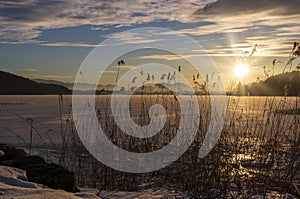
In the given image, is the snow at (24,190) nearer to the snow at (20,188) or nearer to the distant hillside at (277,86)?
the snow at (20,188)

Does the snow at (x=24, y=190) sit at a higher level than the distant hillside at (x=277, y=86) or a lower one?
lower

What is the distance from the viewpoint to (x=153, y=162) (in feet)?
18.9

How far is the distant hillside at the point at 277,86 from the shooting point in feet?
14.6

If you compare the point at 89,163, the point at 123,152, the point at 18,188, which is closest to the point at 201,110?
the point at 123,152

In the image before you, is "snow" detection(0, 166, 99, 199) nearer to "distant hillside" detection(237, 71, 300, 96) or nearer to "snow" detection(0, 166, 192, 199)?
"snow" detection(0, 166, 192, 199)

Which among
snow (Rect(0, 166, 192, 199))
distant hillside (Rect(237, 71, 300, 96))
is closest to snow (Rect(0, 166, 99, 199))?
snow (Rect(0, 166, 192, 199))

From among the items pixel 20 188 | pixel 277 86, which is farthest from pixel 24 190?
pixel 277 86

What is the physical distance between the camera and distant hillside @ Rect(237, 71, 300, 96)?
4438mm

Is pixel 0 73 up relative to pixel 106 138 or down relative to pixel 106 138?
up

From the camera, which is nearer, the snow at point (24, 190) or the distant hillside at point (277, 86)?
the snow at point (24, 190)

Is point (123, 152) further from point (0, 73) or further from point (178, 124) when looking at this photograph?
point (0, 73)

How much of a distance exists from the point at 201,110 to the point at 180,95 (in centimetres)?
48

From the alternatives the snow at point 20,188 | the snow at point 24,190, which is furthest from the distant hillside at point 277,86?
the snow at point 20,188

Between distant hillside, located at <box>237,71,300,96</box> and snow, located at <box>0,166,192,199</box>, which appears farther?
distant hillside, located at <box>237,71,300,96</box>
